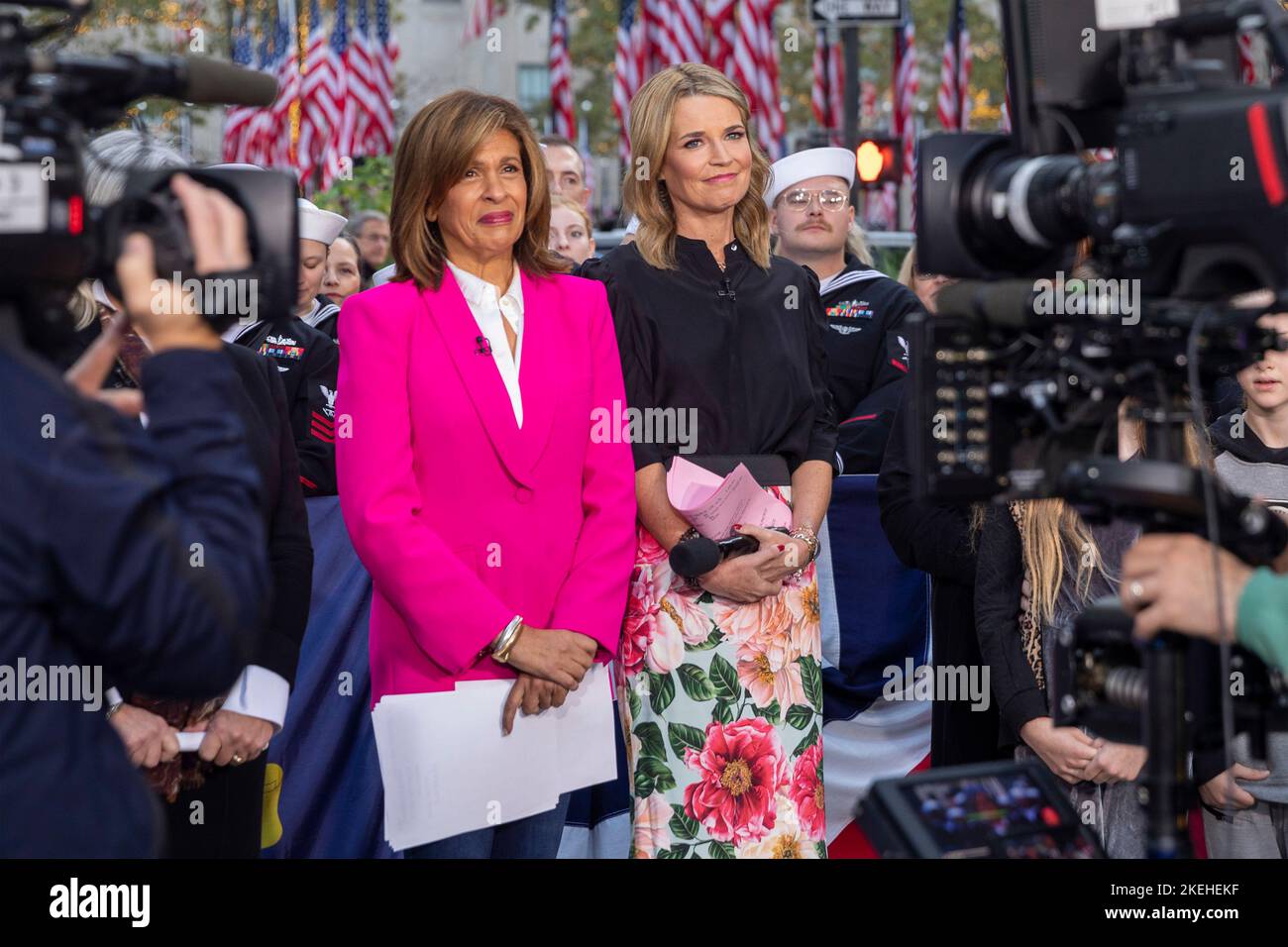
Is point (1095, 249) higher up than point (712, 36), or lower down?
lower down

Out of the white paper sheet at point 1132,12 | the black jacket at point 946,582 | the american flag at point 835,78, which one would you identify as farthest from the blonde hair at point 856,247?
the american flag at point 835,78

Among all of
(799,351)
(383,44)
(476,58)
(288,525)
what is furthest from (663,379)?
(476,58)

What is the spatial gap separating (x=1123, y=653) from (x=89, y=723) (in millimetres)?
1728

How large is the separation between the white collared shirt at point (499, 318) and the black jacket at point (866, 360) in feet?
6.55

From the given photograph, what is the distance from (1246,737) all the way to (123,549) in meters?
3.02

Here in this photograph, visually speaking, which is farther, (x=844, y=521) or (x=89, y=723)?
(x=844, y=521)

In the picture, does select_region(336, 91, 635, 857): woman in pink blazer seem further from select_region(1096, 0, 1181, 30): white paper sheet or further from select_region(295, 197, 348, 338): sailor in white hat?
select_region(295, 197, 348, 338): sailor in white hat

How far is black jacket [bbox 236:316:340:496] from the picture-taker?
5.63m

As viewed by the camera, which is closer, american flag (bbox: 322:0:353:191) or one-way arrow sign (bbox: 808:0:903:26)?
one-way arrow sign (bbox: 808:0:903:26)

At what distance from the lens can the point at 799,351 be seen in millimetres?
4680

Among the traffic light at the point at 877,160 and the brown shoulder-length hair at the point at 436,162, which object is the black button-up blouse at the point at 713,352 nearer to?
the brown shoulder-length hair at the point at 436,162

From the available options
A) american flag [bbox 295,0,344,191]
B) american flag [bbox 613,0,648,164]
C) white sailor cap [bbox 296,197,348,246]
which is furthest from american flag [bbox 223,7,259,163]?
white sailor cap [bbox 296,197,348,246]
